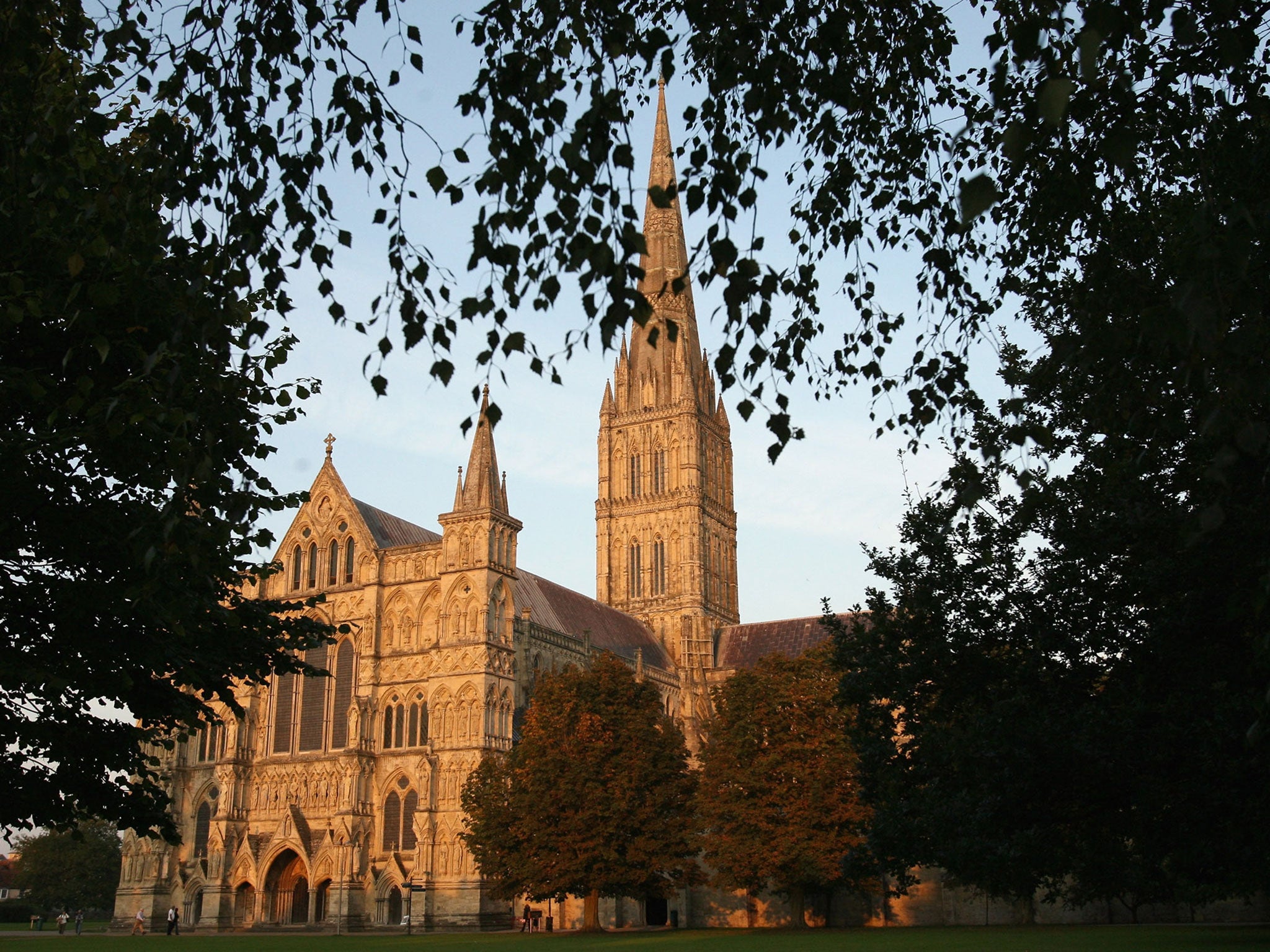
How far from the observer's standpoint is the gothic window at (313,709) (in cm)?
5419

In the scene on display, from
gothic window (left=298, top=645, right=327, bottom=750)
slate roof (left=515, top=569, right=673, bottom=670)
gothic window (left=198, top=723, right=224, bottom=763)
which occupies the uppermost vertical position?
slate roof (left=515, top=569, right=673, bottom=670)

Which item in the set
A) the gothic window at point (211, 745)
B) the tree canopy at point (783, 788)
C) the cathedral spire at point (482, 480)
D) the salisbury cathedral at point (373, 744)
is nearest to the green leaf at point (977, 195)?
the tree canopy at point (783, 788)

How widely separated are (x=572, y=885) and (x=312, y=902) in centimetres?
1316

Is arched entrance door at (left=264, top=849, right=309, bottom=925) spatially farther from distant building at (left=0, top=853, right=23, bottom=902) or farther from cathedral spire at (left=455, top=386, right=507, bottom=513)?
distant building at (left=0, top=853, right=23, bottom=902)

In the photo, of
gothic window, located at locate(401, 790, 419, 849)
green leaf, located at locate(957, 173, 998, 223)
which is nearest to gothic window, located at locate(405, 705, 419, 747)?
gothic window, located at locate(401, 790, 419, 849)

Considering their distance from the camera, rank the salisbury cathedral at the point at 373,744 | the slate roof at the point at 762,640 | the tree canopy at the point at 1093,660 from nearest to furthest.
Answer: the tree canopy at the point at 1093,660
the salisbury cathedral at the point at 373,744
the slate roof at the point at 762,640

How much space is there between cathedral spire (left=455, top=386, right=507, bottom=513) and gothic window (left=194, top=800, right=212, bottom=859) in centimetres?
1770

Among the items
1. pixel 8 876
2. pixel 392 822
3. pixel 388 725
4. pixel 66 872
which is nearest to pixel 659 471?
pixel 388 725

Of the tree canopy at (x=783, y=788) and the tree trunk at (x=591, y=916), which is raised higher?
the tree canopy at (x=783, y=788)

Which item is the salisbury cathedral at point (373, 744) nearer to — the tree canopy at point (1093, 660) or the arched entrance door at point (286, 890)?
the arched entrance door at point (286, 890)

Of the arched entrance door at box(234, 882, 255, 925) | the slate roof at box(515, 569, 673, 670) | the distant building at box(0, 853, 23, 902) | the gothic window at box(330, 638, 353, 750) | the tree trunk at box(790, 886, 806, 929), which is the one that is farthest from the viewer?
the distant building at box(0, 853, 23, 902)

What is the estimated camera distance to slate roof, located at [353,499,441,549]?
57.2 m

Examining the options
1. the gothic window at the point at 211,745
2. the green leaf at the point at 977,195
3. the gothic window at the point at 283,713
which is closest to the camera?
the green leaf at the point at 977,195

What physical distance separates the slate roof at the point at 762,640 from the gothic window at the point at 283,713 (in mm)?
29474
